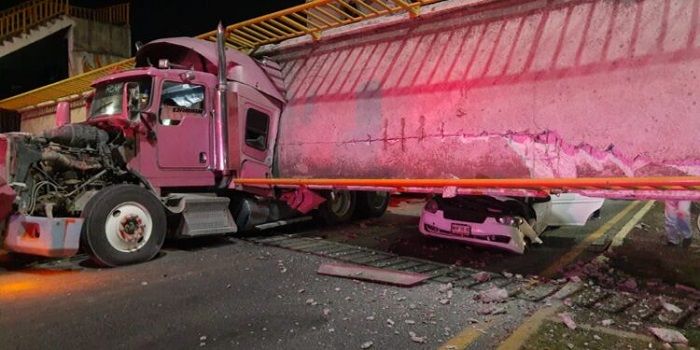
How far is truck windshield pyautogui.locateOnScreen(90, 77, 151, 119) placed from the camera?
6.51 m

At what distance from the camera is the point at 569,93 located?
472cm

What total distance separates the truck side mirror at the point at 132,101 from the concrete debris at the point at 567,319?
5664mm

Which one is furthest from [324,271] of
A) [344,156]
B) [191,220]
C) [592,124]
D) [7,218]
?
[7,218]

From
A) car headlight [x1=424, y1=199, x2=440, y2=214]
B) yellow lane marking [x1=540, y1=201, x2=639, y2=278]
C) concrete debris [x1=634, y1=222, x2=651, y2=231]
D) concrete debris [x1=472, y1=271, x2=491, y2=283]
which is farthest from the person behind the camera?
concrete debris [x1=634, y1=222, x2=651, y2=231]

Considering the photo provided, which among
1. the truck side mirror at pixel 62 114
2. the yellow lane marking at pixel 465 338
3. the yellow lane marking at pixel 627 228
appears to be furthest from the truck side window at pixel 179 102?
the yellow lane marking at pixel 627 228

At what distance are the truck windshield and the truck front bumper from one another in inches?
68.8

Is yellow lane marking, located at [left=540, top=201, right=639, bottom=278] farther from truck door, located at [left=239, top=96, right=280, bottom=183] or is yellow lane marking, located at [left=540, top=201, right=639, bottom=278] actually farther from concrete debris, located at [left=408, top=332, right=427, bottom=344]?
truck door, located at [left=239, top=96, right=280, bottom=183]

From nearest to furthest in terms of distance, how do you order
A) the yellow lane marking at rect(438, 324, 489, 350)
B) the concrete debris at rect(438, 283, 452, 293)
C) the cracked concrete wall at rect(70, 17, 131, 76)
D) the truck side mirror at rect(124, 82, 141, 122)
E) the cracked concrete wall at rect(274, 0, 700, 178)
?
the yellow lane marking at rect(438, 324, 489, 350) → the cracked concrete wall at rect(274, 0, 700, 178) → the concrete debris at rect(438, 283, 452, 293) → the truck side mirror at rect(124, 82, 141, 122) → the cracked concrete wall at rect(70, 17, 131, 76)

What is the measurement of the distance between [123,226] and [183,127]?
1.73 metres

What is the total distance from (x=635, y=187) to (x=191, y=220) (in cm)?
545

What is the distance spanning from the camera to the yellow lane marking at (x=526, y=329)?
3364mm

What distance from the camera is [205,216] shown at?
22.3 ft

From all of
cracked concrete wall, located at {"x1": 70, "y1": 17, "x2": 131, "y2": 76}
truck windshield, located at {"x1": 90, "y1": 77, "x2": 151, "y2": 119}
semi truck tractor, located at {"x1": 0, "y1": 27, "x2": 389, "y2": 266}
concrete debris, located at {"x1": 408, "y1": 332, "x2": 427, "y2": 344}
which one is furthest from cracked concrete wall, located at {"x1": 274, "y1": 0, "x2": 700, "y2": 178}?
cracked concrete wall, located at {"x1": 70, "y1": 17, "x2": 131, "y2": 76}

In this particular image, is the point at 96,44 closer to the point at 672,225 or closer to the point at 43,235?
the point at 43,235
